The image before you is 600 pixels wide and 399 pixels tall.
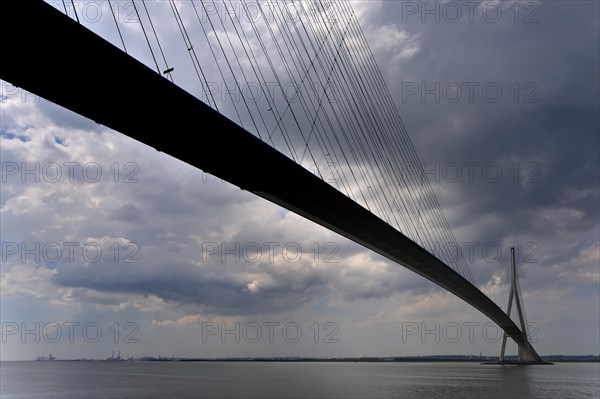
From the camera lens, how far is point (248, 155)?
1652 cm

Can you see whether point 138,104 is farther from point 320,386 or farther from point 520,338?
point 520,338

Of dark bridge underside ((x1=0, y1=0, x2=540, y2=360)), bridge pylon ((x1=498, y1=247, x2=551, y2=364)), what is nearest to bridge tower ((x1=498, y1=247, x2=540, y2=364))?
bridge pylon ((x1=498, y1=247, x2=551, y2=364))

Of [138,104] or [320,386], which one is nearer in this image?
[138,104]

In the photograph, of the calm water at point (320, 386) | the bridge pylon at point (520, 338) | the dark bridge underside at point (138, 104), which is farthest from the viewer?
the bridge pylon at point (520, 338)

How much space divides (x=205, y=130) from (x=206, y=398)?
80.6 ft

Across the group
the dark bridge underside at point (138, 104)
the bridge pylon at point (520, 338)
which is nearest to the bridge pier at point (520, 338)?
the bridge pylon at point (520, 338)

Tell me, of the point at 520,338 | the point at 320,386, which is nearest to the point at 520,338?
the point at 520,338

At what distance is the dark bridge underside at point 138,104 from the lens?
32.8 feet

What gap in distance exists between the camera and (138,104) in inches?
506

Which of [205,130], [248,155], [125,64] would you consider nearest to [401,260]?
[248,155]

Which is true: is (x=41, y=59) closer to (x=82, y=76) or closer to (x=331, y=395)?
(x=82, y=76)

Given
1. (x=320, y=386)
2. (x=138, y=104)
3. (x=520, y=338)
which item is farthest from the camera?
(x=520, y=338)

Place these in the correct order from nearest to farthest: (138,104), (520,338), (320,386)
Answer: (138,104), (320,386), (520,338)

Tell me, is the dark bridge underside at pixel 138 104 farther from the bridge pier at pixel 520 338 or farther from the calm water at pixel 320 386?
the bridge pier at pixel 520 338
